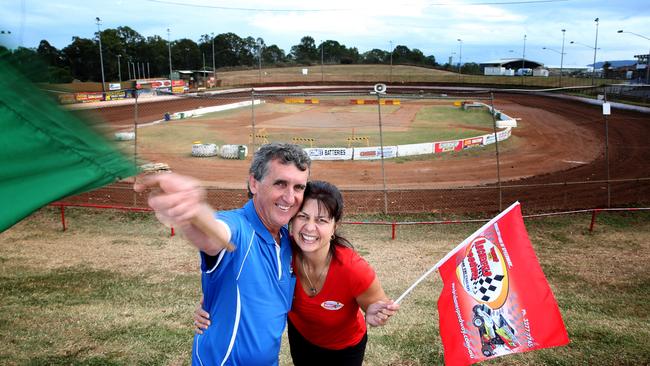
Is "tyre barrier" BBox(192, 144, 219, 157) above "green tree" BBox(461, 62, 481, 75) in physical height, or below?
below

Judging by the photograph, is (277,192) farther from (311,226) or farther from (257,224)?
(311,226)

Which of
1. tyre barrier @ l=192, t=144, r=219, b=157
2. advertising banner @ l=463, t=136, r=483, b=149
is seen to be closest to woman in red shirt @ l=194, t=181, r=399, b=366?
tyre barrier @ l=192, t=144, r=219, b=157

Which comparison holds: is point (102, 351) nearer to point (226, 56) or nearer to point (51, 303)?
point (51, 303)

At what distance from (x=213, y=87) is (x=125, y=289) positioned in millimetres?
58347

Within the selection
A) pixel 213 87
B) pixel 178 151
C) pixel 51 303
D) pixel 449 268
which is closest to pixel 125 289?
pixel 51 303

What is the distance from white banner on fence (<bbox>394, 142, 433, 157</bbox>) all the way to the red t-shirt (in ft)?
65.2

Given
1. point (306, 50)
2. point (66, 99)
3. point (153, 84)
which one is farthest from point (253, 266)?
point (306, 50)

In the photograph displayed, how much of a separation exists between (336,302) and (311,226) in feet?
1.86

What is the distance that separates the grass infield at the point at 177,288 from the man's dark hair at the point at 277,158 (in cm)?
388

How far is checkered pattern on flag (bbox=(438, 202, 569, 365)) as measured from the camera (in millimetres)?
3266

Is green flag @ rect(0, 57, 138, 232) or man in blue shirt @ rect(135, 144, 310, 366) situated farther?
man in blue shirt @ rect(135, 144, 310, 366)

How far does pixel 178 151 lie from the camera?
74.5ft

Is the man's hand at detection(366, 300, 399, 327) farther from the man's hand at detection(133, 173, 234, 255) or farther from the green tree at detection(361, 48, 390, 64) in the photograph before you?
the green tree at detection(361, 48, 390, 64)

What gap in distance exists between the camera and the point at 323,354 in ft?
10.6
